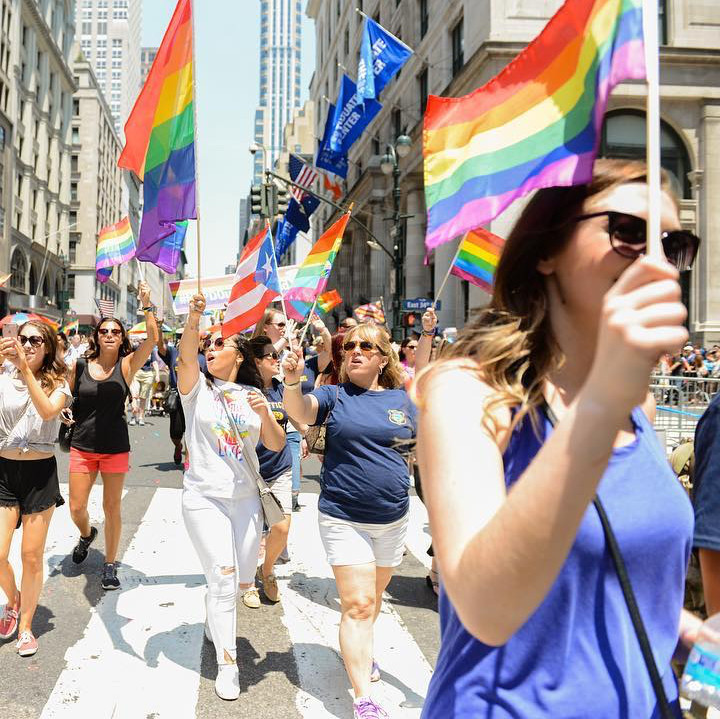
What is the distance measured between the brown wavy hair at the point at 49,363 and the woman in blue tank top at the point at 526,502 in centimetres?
425

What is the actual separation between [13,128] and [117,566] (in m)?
54.8

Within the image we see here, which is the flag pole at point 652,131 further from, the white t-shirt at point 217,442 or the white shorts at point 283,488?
the white shorts at point 283,488

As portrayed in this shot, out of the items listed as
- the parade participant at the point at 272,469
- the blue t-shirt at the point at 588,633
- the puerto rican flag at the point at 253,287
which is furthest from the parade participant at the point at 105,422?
the blue t-shirt at the point at 588,633

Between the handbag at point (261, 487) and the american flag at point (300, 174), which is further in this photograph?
the american flag at point (300, 174)

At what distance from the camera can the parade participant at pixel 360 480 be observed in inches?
153

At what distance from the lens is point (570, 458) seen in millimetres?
979

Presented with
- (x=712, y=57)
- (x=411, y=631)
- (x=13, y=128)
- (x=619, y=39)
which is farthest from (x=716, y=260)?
(x=13, y=128)

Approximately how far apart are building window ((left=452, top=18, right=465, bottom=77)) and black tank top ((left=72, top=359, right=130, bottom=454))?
24.3m

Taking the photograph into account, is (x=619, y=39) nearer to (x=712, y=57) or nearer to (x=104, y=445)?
(x=104, y=445)

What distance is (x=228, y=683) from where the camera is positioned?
405 centimetres

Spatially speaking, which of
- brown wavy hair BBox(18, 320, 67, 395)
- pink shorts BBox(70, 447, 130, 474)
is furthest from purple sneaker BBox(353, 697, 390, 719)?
pink shorts BBox(70, 447, 130, 474)

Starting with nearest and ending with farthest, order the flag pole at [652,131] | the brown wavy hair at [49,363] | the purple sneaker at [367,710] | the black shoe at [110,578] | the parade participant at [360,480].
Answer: the flag pole at [652,131], the purple sneaker at [367,710], the parade participant at [360,480], the brown wavy hair at [49,363], the black shoe at [110,578]

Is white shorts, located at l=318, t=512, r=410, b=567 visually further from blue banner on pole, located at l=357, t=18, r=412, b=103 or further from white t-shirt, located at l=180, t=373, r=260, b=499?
blue banner on pole, located at l=357, t=18, r=412, b=103

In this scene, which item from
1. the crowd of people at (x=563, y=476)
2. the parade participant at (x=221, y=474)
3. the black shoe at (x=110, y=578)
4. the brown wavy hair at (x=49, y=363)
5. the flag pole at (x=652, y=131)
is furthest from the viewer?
the black shoe at (x=110, y=578)
